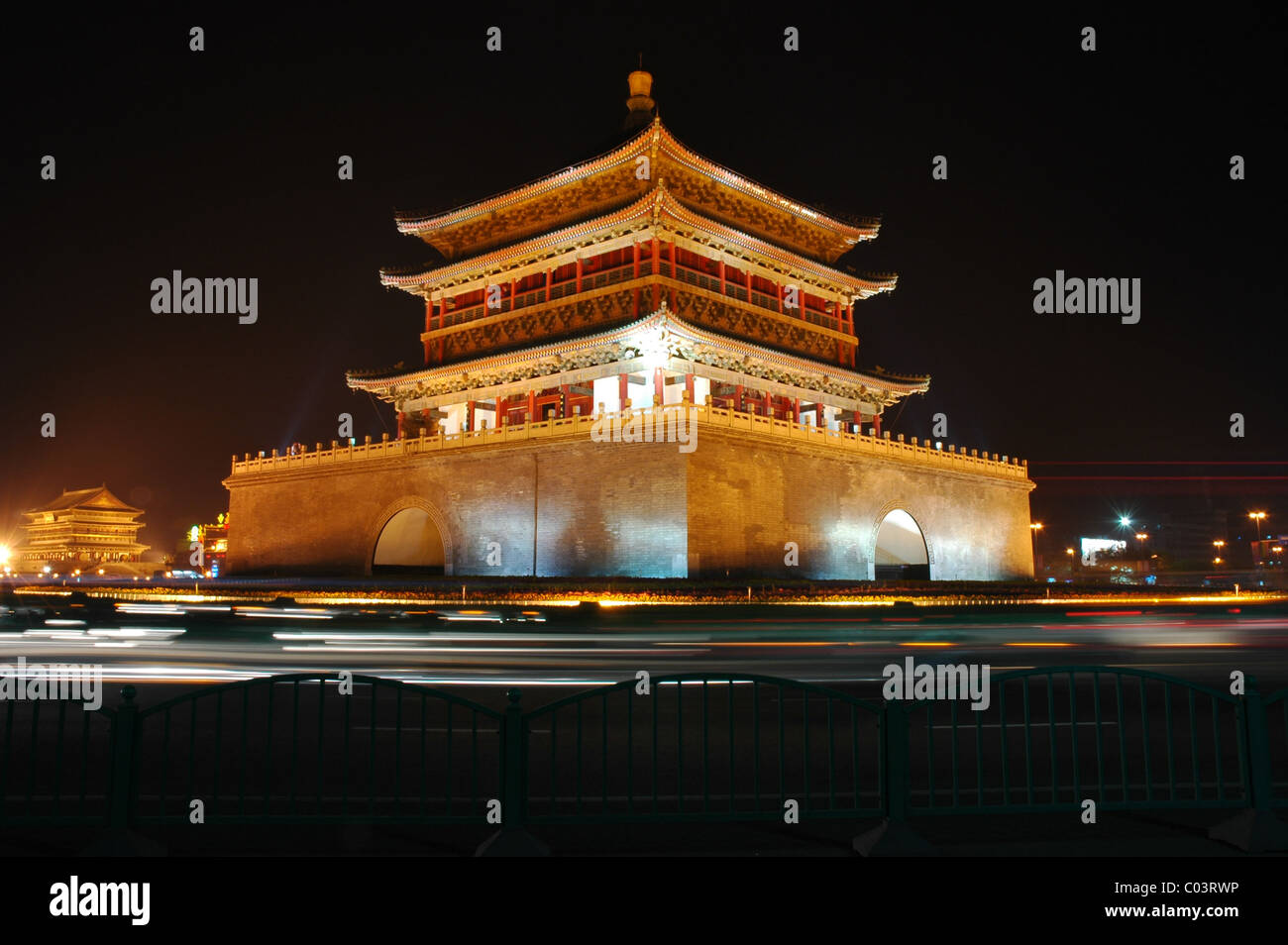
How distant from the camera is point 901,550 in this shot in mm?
33625

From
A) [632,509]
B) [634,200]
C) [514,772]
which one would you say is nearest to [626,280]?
[634,200]

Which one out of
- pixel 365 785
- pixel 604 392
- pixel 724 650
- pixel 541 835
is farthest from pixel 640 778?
pixel 604 392

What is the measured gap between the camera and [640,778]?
679 cm

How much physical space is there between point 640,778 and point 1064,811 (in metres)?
2.91

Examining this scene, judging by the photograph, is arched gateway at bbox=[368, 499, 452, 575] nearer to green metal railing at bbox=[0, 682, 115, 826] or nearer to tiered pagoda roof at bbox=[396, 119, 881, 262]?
tiered pagoda roof at bbox=[396, 119, 881, 262]

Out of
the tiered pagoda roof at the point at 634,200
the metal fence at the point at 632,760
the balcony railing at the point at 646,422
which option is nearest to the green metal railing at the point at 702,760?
the metal fence at the point at 632,760

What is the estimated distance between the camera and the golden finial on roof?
3375 cm

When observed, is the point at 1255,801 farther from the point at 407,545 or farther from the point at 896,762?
the point at 407,545

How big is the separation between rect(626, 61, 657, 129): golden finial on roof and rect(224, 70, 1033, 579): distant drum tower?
0.13 m

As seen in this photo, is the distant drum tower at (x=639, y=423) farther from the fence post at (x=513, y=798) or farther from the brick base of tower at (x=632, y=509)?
the fence post at (x=513, y=798)

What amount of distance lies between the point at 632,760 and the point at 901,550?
28881 mm

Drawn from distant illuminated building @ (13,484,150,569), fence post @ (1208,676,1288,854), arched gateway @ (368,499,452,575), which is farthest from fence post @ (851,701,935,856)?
distant illuminated building @ (13,484,150,569)

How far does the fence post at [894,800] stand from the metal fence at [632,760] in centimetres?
1

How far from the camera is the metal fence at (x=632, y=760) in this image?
5148 mm
